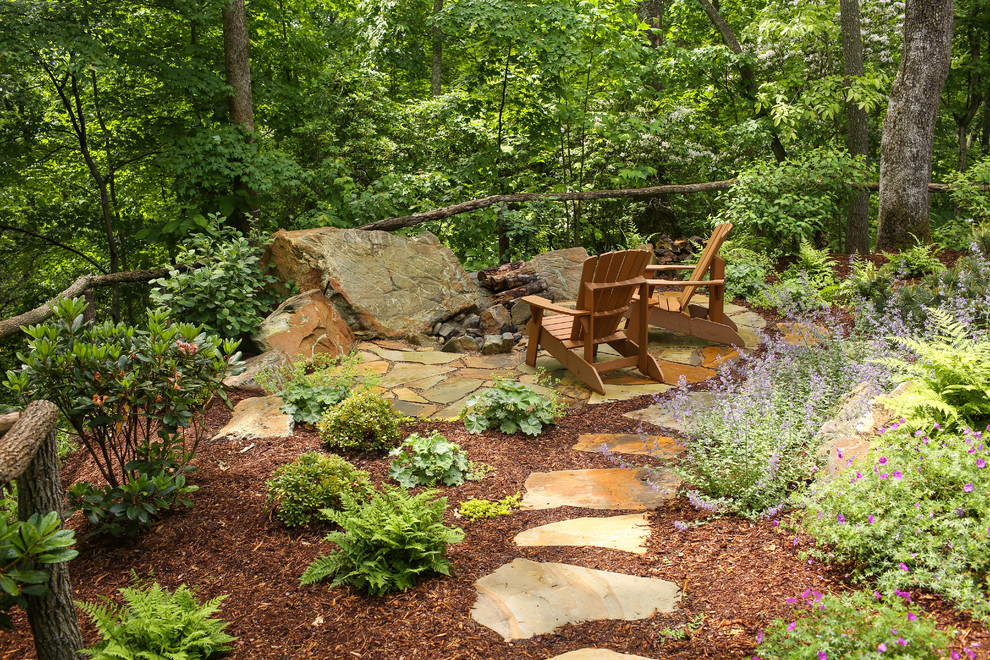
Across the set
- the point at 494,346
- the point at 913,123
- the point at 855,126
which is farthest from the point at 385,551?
the point at 855,126

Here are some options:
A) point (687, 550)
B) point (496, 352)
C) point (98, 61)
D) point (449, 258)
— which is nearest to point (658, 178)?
point (449, 258)

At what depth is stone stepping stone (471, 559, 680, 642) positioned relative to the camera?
2338 mm

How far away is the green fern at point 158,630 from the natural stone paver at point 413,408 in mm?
2309

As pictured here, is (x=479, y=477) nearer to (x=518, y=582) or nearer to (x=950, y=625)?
(x=518, y=582)

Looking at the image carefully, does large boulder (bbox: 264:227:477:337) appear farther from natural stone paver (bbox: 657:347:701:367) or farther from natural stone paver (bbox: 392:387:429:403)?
natural stone paver (bbox: 657:347:701:367)

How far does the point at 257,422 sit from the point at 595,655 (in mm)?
2820

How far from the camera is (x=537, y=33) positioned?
28.0 ft

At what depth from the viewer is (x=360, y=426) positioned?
389 centimetres

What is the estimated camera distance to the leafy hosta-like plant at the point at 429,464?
352 centimetres

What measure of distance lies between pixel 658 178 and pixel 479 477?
325 inches

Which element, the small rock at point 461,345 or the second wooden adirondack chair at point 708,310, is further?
the small rock at point 461,345

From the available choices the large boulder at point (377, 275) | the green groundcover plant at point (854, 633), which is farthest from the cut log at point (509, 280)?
the green groundcover plant at point (854, 633)

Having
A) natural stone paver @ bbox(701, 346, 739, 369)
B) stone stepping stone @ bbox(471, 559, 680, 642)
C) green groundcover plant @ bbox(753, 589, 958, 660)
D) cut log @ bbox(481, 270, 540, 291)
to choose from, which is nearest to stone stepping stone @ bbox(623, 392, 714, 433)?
natural stone paver @ bbox(701, 346, 739, 369)

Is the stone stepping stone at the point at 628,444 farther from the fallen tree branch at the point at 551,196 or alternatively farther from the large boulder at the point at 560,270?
the fallen tree branch at the point at 551,196
